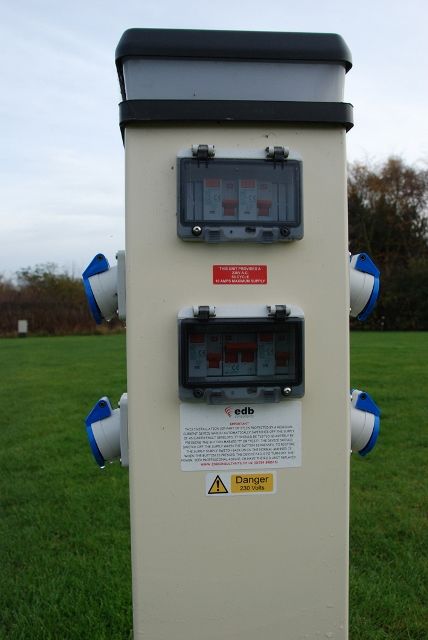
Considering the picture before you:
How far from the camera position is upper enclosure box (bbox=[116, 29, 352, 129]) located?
81.1 inches

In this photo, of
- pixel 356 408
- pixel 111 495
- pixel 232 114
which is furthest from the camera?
pixel 111 495

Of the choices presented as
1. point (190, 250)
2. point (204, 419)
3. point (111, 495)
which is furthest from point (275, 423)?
point (111, 495)

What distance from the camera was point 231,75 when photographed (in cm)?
210

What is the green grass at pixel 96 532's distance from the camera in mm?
3322

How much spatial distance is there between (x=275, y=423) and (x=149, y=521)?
0.49 meters

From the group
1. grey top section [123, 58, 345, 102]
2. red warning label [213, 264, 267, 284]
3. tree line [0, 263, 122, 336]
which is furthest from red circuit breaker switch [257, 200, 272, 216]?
tree line [0, 263, 122, 336]

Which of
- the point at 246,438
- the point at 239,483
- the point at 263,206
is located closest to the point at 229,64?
the point at 263,206

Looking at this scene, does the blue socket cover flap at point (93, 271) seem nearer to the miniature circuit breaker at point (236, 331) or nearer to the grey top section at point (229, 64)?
the miniature circuit breaker at point (236, 331)

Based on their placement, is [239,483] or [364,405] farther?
[364,405]

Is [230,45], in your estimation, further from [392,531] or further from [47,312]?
[47,312]

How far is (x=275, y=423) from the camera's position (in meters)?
2.18

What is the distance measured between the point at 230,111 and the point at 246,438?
1.00m

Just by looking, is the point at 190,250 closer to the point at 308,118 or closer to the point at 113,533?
the point at 308,118

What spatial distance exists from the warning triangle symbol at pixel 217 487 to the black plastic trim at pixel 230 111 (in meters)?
1.10
